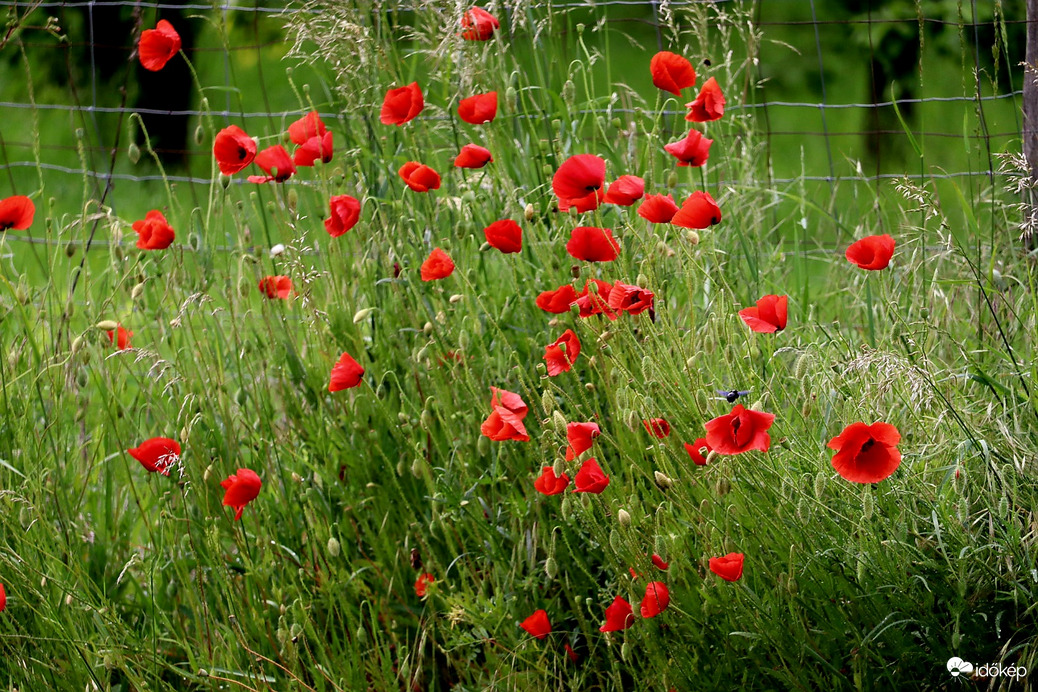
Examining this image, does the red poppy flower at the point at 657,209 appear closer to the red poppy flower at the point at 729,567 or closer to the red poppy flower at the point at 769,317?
the red poppy flower at the point at 769,317

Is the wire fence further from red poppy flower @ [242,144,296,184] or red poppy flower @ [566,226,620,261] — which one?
red poppy flower @ [566,226,620,261]

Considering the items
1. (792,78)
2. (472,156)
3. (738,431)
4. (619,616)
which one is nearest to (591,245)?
(472,156)

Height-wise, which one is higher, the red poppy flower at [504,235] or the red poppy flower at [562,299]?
the red poppy flower at [504,235]

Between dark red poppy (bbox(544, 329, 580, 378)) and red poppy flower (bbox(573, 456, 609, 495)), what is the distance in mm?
238

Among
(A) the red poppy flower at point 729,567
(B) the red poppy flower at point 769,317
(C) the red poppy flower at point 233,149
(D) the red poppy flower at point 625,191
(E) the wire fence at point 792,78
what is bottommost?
(E) the wire fence at point 792,78

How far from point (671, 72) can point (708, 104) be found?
18 cm

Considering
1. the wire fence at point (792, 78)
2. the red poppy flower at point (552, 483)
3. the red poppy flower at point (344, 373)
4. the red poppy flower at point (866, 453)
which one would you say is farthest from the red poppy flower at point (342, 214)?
the wire fence at point (792, 78)

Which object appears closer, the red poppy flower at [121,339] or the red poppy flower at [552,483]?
the red poppy flower at [552,483]

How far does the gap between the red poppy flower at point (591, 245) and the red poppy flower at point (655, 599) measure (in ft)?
1.67

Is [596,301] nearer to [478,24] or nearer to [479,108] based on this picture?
[479,108]

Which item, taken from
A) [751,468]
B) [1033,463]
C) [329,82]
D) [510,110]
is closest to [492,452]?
[751,468]

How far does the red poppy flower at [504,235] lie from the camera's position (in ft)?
5.74

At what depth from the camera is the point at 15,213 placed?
1918mm

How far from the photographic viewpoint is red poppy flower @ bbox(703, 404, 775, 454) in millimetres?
1306
